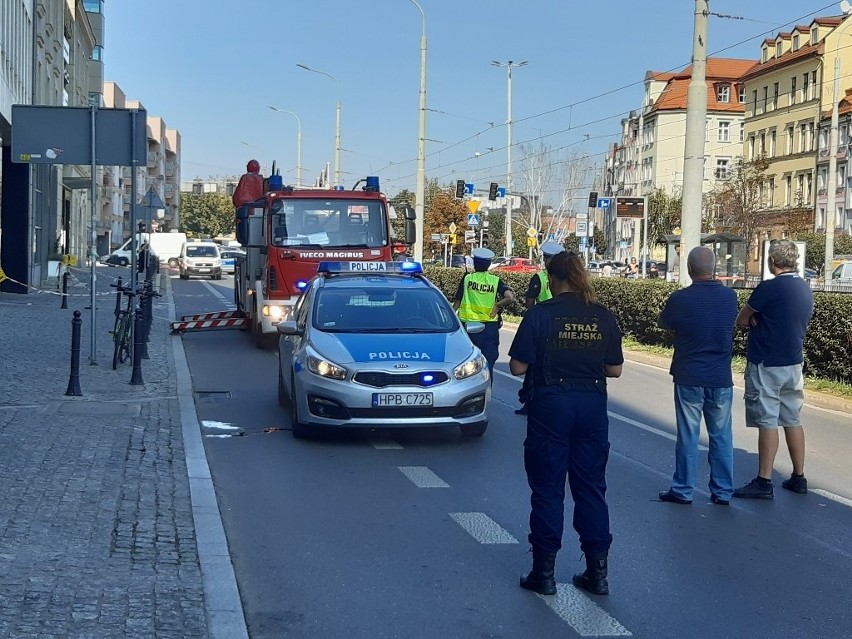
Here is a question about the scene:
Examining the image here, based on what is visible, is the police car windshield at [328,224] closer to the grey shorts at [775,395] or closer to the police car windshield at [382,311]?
the police car windshield at [382,311]

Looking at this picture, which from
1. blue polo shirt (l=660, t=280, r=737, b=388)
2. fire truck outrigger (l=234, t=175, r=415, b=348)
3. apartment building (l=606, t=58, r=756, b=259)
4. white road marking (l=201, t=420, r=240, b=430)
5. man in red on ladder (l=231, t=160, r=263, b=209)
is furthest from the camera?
apartment building (l=606, t=58, r=756, b=259)

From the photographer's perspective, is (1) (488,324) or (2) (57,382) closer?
(1) (488,324)

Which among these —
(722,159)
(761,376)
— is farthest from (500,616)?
(722,159)

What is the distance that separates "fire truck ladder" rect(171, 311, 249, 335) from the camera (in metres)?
22.1

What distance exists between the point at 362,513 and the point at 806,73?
74303 mm

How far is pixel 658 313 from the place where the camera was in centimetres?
2175

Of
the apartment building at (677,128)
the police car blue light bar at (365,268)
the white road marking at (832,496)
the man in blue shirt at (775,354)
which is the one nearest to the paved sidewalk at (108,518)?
the police car blue light bar at (365,268)

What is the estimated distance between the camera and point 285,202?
2045cm

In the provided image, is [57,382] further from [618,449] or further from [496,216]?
[496,216]

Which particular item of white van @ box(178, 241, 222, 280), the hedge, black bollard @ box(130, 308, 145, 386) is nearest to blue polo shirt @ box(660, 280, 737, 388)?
the hedge

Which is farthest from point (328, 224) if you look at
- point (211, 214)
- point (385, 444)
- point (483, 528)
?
point (211, 214)

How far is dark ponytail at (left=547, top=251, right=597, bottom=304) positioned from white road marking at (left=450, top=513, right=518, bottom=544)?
70.5 inches

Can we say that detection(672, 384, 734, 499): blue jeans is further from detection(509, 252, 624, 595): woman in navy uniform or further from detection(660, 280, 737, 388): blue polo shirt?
detection(509, 252, 624, 595): woman in navy uniform

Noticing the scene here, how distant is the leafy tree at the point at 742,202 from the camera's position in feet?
226
